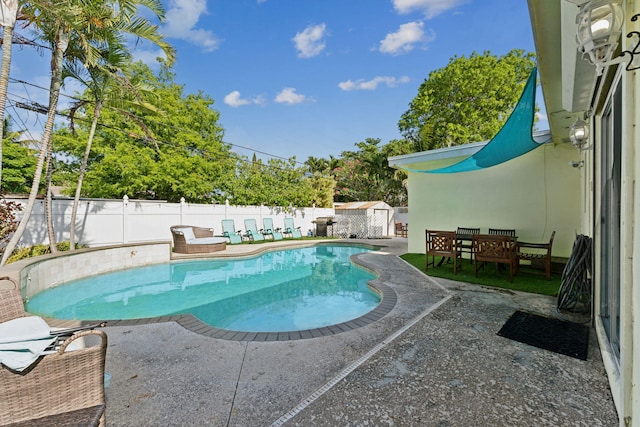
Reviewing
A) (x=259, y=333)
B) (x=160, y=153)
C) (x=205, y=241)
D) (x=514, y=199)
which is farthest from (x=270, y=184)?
(x=259, y=333)

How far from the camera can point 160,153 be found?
13906mm

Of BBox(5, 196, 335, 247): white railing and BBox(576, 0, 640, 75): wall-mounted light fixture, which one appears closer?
BBox(576, 0, 640, 75): wall-mounted light fixture

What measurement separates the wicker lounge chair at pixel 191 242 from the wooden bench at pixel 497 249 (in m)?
8.93

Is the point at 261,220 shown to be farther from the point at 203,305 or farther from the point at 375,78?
the point at 375,78

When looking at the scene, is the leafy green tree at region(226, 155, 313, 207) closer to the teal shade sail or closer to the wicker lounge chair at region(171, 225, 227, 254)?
the wicker lounge chair at region(171, 225, 227, 254)

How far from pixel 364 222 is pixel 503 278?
37.9ft

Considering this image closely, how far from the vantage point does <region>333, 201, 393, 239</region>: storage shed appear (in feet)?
58.2

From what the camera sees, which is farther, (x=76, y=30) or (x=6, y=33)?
(x=76, y=30)

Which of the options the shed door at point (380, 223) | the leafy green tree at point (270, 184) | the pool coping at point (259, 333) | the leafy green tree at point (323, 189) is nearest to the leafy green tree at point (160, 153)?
the leafy green tree at point (270, 184)

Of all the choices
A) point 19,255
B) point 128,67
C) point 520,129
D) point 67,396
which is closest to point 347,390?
point 67,396

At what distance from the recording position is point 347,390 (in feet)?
7.84

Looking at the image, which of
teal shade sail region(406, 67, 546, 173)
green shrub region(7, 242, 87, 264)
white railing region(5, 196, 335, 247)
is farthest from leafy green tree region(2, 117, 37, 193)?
teal shade sail region(406, 67, 546, 173)

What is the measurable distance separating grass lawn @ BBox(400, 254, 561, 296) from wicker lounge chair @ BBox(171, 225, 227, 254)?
24.3 ft

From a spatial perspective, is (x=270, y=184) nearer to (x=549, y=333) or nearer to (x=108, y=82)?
(x=108, y=82)
